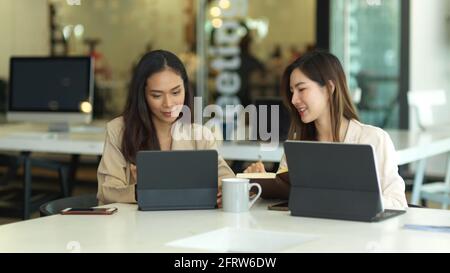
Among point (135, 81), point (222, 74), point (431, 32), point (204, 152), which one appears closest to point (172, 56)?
point (135, 81)

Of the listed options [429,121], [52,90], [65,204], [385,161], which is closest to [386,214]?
[385,161]

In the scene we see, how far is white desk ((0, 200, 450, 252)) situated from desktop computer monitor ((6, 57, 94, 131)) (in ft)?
12.0

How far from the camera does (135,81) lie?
344 cm

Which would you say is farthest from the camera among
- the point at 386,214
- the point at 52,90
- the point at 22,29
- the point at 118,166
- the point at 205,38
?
the point at 205,38

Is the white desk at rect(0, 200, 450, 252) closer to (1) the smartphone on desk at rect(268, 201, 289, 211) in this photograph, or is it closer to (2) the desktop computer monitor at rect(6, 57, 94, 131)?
(1) the smartphone on desk at rect(268, 201, 289, 211)

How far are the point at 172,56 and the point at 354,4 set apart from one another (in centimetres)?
575

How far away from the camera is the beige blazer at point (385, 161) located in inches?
114

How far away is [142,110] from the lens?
3.41 metres

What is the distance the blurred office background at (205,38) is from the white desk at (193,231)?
6.11m

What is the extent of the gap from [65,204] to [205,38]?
6.98 m

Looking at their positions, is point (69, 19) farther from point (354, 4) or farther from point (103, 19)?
point (354, 4)

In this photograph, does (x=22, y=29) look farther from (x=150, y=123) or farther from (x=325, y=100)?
(x=325, y=100)

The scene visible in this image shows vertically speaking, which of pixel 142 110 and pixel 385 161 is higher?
pixel 142 110

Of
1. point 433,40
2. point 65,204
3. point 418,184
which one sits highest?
point 433,40
